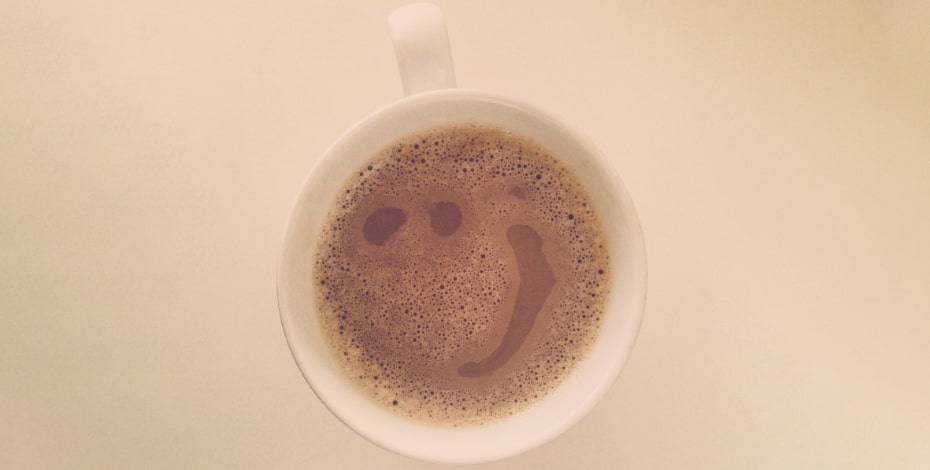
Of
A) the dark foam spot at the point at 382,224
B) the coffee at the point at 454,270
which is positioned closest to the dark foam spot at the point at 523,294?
the coffee at the point at 454,270

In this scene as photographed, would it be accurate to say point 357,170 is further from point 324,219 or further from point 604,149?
point 604,149

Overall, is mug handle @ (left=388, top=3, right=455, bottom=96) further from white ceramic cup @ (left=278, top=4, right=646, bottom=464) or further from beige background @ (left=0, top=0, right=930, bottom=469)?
beige background @ (left=0, top=0, right=930, bottom=469)

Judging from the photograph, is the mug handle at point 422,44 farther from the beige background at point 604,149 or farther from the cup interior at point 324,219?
the beige background at point 604,149

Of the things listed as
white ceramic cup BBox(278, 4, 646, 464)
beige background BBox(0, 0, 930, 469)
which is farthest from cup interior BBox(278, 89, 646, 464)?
beige background BBox(0, 0, 930, 469)

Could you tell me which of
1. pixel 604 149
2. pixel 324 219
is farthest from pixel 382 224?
pixel 604 149

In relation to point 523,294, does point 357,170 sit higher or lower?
higher

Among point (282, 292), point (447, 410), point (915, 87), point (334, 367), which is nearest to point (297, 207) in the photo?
point (282, 292)
